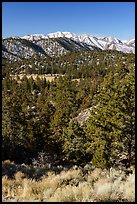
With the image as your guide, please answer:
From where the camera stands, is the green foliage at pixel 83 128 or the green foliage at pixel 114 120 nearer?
the green foliage at pixel 114 120

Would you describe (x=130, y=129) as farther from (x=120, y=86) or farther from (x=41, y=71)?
(x=41, y=71)

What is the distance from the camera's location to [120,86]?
19.2 m

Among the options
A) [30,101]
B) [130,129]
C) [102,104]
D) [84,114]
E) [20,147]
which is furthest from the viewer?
[30,101]

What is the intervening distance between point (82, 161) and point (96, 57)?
454 feet

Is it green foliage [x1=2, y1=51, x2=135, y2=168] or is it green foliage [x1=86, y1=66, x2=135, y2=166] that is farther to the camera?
green foliage [x1=2, y1=51, x2=135, y2=168]

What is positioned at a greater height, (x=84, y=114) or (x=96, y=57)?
(x=96, y=57)

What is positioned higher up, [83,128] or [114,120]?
[114,120]

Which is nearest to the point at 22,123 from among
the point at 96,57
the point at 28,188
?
the point at 28,188

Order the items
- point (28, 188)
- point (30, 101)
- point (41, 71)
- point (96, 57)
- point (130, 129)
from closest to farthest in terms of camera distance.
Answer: point (28, 188)
point (130, 129)
point (30, 101)
point (41, 71)
point (96, 57)

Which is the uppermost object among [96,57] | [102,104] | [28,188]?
[96,57]

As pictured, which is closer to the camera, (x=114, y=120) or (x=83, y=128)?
(x=114, y=120)

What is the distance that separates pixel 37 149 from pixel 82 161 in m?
6.08

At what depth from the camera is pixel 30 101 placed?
5862 cm

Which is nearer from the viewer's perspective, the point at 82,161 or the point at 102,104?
the point at 102,104
